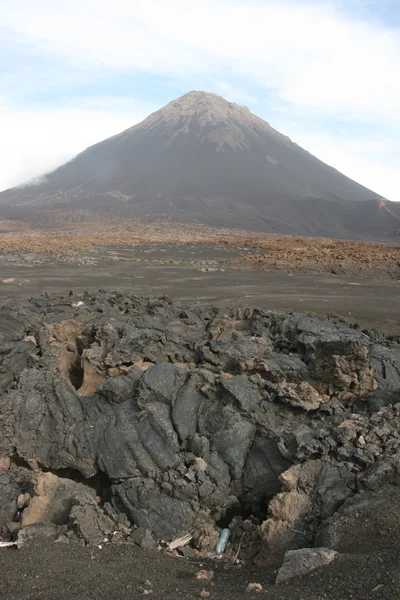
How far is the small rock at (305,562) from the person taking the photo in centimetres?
339

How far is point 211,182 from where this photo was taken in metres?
111

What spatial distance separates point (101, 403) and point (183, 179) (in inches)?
4318

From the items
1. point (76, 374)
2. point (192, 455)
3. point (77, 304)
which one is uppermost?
point (77, 304)

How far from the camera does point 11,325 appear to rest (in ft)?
30.9

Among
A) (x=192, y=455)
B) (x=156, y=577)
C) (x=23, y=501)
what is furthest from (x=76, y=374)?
(x=156, y=577)

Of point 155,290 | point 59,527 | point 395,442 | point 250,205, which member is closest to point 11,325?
point 59,527

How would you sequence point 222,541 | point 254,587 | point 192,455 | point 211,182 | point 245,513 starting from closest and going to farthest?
point 254,587, point 222,541, point 245,513, point 192,455, point 211,182

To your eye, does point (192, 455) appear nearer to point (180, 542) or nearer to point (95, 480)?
point (180, 542)

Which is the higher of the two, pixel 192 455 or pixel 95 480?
pixel 192 455

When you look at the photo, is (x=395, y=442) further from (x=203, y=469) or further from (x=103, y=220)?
(x=103, y=220)

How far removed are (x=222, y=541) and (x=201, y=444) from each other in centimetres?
99

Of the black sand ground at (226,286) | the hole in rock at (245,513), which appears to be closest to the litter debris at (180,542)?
the hole in rock at (245,513)

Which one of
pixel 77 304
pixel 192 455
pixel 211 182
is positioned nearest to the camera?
pixel 192 455

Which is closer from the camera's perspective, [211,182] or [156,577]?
[156,577]
